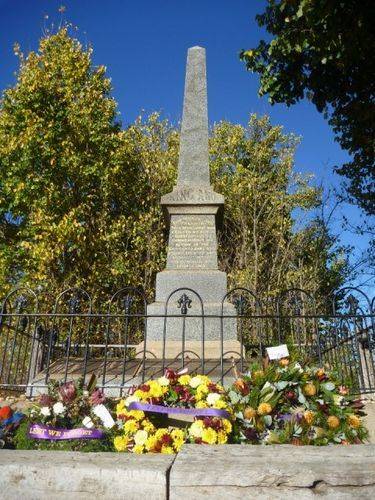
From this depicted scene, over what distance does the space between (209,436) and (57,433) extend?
1.19 m

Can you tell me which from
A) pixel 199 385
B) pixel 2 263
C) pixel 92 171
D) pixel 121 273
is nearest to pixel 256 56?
pixel 92 171

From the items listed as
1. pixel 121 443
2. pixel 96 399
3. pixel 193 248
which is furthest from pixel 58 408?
pixel 193 248

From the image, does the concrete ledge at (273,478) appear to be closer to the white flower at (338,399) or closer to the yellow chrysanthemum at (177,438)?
the yellow chrysanthemum at (177,438)

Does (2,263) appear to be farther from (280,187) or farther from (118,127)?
(280,187)

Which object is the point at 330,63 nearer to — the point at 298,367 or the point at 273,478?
the point at 298,367

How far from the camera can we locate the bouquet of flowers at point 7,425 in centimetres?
321

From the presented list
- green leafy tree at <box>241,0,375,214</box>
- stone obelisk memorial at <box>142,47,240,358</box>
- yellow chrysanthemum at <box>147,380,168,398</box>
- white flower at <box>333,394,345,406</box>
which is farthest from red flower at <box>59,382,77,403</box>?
green leafy tree at <box>241,0,375,214</box>

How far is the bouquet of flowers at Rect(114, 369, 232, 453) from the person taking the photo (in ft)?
9.95

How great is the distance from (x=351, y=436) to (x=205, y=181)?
6525 mm

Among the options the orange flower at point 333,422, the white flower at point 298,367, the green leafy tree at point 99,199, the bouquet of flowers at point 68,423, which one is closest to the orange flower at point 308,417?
the orange flower at point 333,422

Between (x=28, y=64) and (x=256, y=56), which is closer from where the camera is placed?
(x=256, y=56)

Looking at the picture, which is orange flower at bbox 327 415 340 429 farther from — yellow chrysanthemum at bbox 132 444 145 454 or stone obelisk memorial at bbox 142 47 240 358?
stone obelisk memorial at bbox 142 47 240 358

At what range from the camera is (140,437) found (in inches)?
121

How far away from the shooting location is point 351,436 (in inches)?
126
